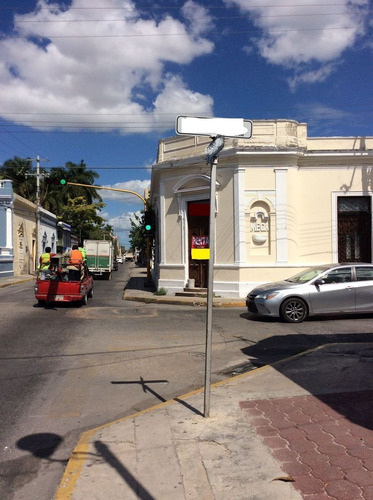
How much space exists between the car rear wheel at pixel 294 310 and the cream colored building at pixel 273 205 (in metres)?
4.83

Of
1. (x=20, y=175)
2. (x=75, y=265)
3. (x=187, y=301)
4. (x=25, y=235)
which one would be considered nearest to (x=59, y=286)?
(x=75, y=265)

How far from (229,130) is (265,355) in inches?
178

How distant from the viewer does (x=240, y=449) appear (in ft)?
12.5

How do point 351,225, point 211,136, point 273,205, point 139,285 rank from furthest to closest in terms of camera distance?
point 139,285
point 351,225
point 273,205
point 211,136

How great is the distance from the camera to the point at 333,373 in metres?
6.06

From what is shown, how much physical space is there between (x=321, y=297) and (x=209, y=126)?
7.67 meters

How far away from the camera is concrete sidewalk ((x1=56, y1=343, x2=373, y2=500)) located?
10.6 feet

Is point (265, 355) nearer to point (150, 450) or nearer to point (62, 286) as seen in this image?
point (150, 450)

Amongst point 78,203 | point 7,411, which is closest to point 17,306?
point 7,411

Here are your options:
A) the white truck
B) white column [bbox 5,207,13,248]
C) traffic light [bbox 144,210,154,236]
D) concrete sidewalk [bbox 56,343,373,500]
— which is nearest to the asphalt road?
concrete sidewalk [bbox 56,343,373,500]

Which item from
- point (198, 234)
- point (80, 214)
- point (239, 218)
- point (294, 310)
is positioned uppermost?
point (80, 214)

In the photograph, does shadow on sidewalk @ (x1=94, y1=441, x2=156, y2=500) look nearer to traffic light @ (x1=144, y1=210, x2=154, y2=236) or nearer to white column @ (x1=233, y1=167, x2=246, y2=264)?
white column @ (x1=233, y1=167, x2=246, y2=264)

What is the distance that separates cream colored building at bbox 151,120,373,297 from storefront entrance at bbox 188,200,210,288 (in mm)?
39

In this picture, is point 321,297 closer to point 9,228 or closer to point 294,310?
point 294,310
